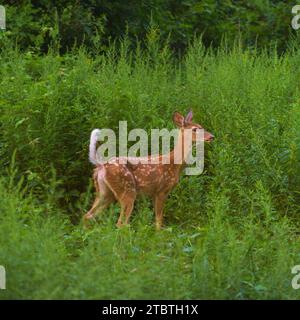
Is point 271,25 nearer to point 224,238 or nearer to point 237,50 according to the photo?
point 237,50

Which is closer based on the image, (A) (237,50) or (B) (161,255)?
(B) (161,255)

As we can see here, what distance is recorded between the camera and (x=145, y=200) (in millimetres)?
9016

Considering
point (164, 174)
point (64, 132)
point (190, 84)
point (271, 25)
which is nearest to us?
point (164, 174)

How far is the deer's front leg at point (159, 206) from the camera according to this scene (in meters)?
9.54

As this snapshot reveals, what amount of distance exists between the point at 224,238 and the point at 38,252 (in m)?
1.59

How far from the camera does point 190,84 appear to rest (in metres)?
11.3

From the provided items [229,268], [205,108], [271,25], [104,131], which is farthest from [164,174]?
[271,25]

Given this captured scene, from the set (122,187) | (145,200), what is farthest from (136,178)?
(145,200)

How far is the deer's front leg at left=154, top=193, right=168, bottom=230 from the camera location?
9.54 meters

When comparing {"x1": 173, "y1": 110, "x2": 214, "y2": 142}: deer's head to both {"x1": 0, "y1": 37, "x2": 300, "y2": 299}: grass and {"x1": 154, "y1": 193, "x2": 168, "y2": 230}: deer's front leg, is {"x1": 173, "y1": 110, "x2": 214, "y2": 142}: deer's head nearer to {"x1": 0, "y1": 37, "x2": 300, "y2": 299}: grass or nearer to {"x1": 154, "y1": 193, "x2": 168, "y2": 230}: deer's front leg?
{"x1": 0, "y1": 37, "x2": 300, "y2": 299}: grass

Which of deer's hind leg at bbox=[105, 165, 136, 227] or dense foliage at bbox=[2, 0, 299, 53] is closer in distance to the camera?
deer's hind leg at bbox=[105, 165, 136, 227]

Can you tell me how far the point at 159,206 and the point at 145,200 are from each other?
1.91 ft

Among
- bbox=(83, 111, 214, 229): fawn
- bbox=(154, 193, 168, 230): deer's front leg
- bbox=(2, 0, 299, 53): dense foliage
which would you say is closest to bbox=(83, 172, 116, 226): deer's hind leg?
bbox=(83, 111, 214, 229): fawn

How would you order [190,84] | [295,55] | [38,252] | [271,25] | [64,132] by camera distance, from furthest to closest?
[271,25], [295,55], [190,84], [64,132], [38,252]
